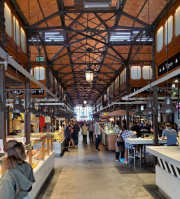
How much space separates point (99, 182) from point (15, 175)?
4.51m

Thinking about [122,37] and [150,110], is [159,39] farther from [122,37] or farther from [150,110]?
[122,37]

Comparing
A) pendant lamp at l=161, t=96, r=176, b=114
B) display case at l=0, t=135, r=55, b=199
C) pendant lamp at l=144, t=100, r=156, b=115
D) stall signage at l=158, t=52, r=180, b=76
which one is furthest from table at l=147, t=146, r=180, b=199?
display case at l=0, t=135, r=55, b=199

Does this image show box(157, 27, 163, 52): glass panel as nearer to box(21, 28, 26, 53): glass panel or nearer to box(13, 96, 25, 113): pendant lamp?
box(21, 28, 26, 53): glass panel

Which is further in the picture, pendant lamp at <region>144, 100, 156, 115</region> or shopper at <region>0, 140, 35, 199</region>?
pendant lamp at <region>144, 100, 156, 115</region>

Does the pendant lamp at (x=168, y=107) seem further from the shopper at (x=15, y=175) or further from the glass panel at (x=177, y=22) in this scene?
the shopper at (x=15, y=175)

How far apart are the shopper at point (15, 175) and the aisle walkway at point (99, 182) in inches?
123

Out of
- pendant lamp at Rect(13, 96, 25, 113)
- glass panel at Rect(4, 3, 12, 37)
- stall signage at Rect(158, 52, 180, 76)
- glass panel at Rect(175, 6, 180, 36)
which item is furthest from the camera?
stall signage at Rect(158, 52, 180, 76)

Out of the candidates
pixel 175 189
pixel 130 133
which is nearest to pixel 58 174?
pixel 130 133

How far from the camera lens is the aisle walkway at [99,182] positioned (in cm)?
561

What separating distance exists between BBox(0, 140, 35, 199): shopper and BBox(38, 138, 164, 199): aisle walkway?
3.13m

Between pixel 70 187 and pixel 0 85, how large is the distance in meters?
3.33

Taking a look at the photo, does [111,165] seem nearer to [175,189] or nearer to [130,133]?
[130,133]

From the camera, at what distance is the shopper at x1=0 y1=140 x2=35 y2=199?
244cm

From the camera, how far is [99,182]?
21.8 feet
